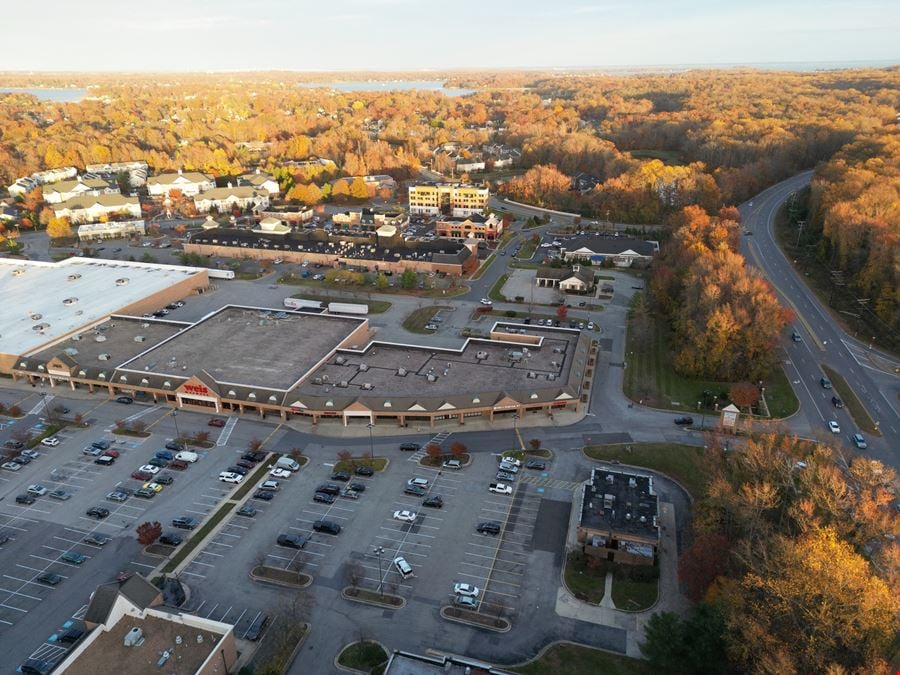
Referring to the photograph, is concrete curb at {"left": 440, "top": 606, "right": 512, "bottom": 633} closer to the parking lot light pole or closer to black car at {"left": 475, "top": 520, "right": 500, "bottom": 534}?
the parking lot light pole

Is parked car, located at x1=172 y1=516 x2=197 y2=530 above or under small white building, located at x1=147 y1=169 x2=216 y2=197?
under

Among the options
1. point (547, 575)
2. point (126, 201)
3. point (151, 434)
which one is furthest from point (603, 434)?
point (126, 201)

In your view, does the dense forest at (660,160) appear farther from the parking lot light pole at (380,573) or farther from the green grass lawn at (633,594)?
the parking lot light pole at (380,573)

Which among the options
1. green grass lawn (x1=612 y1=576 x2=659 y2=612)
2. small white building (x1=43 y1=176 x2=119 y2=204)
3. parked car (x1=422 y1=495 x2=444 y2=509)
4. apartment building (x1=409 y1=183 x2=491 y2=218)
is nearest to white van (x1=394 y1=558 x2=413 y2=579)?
parked car (x1=422 y1=495 x2=444 y2=509)

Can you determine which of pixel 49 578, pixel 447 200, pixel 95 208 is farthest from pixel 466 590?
pixel 95 208

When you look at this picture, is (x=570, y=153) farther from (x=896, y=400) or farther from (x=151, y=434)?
(x=151, y=434)

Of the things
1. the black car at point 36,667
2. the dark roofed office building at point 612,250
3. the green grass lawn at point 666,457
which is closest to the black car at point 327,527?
the black car at point 36,667

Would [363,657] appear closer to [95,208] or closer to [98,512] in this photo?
[98,512]
